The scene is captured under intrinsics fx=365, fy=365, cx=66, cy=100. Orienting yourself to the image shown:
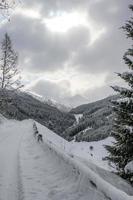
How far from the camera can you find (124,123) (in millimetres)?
14383

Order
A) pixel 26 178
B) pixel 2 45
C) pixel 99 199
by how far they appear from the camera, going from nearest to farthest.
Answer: pixel 99 199
pixel 26 178
pixel 2 45

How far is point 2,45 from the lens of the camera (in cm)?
4534

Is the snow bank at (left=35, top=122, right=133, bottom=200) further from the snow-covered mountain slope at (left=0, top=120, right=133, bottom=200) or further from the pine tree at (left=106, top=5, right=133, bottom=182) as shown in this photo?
the pine tree at (left=106, top=5, right=133, bottom=182)

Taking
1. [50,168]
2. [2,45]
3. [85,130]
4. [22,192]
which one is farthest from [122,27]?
[85,130]

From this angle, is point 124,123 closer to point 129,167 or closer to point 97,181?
→ point 129,167

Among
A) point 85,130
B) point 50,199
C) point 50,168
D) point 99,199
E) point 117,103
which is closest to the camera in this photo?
point 99,199

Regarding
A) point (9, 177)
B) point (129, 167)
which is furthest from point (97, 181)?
point (129, 167)

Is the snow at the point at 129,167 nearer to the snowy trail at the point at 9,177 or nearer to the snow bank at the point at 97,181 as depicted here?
the snow bank at the point at 97,181

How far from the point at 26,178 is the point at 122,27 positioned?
313 inches

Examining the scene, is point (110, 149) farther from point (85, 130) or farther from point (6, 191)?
point (85, 130)

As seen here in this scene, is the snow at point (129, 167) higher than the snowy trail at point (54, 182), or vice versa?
the snow at point (129, 167)

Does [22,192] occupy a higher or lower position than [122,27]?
lower

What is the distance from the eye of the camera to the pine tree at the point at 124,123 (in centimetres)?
1405

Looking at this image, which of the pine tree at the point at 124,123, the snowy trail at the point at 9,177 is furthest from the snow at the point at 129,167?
the snowy trail at the point at 9,177
